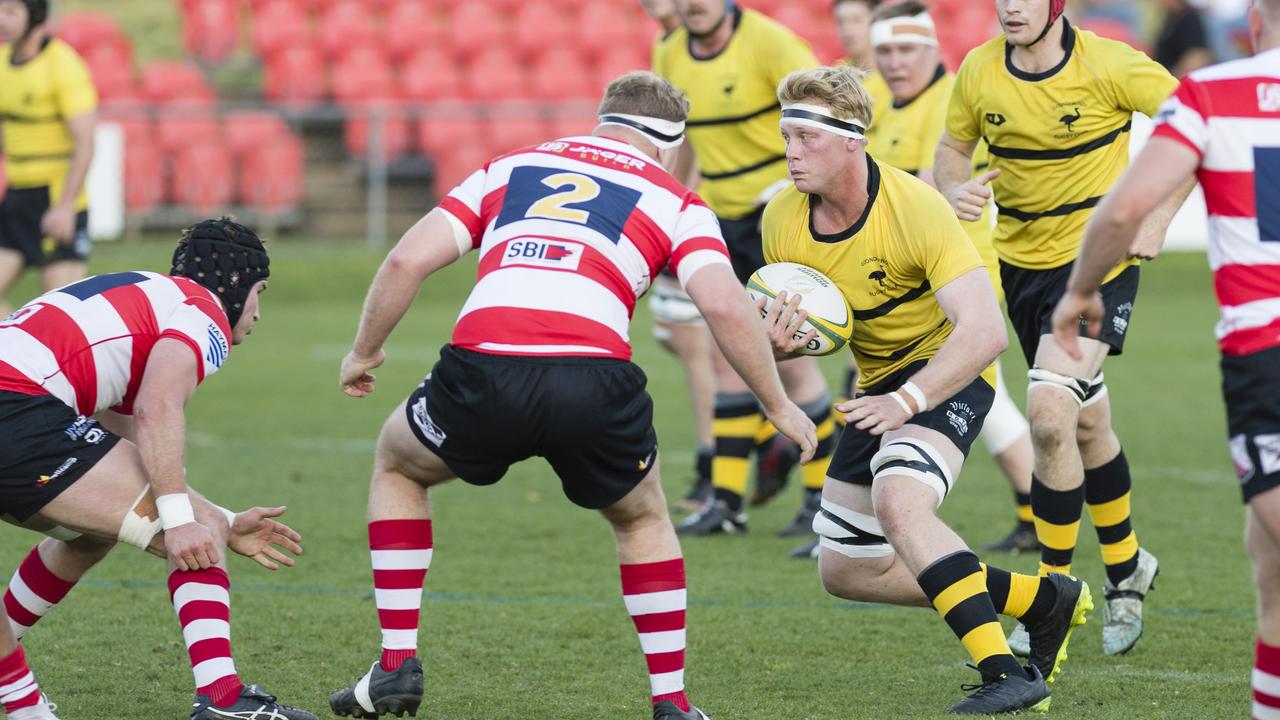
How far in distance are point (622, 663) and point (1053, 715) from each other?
1440 millimetres

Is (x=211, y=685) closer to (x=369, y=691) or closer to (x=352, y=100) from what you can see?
(x=369, y=691)

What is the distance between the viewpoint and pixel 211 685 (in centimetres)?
Answer: 430

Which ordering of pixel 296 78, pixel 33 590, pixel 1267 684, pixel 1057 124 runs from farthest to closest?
pixel 296 78 < pixel 1057 124 < pixel 33 590 < pixel 1267 684

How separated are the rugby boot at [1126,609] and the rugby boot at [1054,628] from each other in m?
0.57

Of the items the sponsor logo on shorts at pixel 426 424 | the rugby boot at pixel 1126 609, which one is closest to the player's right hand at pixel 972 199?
the rugby boot at pixel 1126 609

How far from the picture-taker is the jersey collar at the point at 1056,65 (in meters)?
5.76

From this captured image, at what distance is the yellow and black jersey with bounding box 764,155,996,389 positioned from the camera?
4660mm

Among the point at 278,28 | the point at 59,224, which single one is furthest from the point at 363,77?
the point at 59,224

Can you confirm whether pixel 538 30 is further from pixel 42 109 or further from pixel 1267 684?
pixel 1267 684

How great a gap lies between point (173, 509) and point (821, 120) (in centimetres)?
214

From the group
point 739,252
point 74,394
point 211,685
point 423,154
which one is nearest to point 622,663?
point 211,685

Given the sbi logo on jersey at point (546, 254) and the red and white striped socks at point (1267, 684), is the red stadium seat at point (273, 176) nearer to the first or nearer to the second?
the sbi logo on jersey at point (546, 254)

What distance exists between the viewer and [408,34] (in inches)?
794

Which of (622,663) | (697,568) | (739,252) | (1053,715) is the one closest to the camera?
(1053,715)
